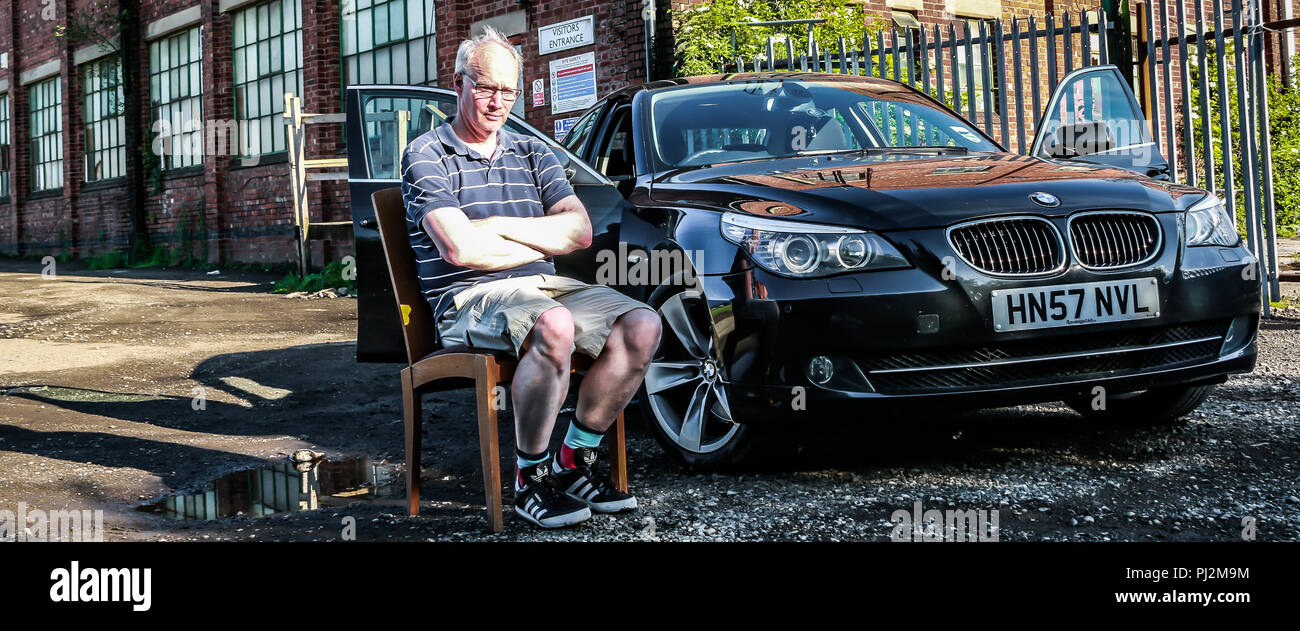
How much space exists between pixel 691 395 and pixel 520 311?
1042 millimetres

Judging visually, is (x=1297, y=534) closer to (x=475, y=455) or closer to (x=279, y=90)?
(x=475, y=455)

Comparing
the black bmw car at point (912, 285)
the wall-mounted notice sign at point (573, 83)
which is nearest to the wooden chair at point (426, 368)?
the black bmw car at point (912, 285)

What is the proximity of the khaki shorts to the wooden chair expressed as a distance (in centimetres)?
5

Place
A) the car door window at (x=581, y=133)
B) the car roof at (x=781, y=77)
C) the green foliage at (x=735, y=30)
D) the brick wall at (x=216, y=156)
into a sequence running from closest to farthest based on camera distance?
the car roof at (x=781, y=77) → the car door window at (x=581, y=133) → the green foliage at (x=735, y=30) → the brick wall at (x=216, y=156)

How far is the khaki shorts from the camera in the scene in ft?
11.0

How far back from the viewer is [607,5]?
40.7 feet

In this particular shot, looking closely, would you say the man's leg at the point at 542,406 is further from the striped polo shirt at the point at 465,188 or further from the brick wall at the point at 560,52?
the brick wall at the point at 560,52

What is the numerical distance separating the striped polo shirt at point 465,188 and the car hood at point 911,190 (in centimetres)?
53

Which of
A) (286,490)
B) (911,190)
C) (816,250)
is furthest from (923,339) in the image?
(286,490)

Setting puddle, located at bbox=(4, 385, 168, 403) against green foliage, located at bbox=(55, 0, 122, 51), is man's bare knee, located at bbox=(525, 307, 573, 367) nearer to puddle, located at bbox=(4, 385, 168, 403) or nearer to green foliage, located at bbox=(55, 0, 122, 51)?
puddle, located at bbox=(4, 385, 168, 403)

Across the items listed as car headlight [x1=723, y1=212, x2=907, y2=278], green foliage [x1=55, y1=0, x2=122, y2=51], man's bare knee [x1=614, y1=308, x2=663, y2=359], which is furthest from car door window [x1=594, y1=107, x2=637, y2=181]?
green foliage [x1=55, y1=0, x2=122, y2=51]

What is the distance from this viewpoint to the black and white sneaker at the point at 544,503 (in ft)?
11.1

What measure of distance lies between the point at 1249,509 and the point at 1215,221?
110 cm
